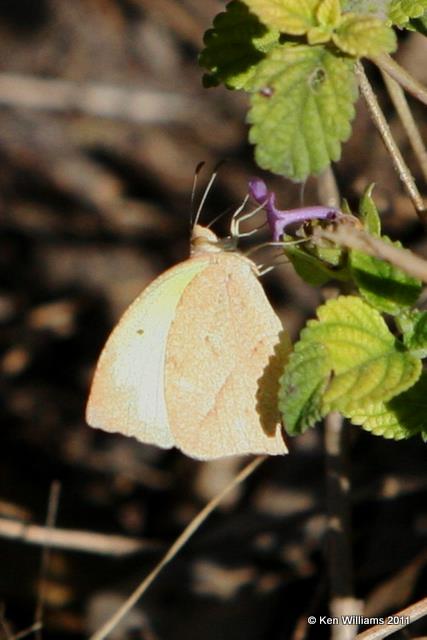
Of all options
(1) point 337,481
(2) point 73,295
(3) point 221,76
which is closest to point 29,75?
(2) point 73,295

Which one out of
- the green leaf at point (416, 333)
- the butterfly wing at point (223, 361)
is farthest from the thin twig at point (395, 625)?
the green leaf at point (416, 333)

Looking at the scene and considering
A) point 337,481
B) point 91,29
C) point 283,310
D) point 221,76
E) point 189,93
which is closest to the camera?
point 221,76

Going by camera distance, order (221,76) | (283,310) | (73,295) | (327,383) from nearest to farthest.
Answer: (327,383) < (221,76) < (283,310) < (73,295)

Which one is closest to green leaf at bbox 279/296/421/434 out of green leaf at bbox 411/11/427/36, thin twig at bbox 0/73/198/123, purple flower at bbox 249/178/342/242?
purple flower at bbox 249/178/342/242

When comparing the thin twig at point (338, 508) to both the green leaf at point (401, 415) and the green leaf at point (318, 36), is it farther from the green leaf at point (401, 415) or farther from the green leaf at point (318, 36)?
the green leaf at point (318, 36)

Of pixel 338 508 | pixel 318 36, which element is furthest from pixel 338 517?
pixel 318 36

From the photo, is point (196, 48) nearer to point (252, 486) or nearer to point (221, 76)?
point (252, 486)

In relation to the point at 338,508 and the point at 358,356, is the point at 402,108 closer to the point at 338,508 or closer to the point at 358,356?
the point at 358,356
